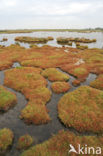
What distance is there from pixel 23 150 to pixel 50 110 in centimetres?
647

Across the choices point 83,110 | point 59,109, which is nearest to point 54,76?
point 59,109

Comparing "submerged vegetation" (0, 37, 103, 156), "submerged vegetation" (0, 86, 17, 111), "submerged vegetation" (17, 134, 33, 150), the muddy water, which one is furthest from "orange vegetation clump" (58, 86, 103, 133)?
"submerged vegetation" (0, 86, 17, 111)

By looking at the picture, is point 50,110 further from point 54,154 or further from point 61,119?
point 54,154

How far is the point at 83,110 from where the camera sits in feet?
50.4

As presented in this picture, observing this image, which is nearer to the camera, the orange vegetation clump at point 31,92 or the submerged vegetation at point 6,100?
the orange vegetation clump at point 31,92

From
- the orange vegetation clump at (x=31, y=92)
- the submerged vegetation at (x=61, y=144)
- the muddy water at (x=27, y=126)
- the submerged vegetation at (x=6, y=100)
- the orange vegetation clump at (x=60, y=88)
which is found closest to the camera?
the submerged vegetation at (x=61, y=144)

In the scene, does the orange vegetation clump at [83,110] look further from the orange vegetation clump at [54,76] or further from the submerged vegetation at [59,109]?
the orange vegetation clump at [54,76]

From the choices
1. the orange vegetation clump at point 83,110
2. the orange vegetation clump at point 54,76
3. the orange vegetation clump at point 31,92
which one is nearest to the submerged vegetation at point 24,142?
the orange vegetation clump at point 31,92

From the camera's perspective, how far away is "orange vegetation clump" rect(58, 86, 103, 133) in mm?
13125

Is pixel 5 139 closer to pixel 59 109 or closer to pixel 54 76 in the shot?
pixel 59 109

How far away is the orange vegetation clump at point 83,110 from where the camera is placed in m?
13.1

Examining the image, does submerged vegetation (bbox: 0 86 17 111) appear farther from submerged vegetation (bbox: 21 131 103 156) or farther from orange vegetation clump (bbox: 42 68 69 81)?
orange vegetation clump (bbox: 42 68 69 81)

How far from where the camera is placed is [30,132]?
12.7 metres

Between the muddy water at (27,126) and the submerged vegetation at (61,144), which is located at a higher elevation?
the submerged vegetation at (61,144)
